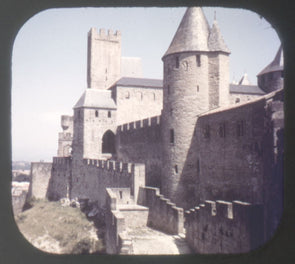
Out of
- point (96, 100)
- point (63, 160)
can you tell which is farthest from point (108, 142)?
point (63, 160)

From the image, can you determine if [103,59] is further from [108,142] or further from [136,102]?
[108,142]

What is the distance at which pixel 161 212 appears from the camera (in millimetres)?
16156

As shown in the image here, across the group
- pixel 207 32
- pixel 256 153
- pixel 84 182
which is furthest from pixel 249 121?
pixel 84 182

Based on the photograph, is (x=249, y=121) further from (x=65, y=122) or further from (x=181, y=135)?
(x=65, y=122)

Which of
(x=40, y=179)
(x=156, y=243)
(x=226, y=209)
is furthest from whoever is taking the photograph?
(x=40, y=179)

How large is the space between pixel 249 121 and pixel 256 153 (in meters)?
1.23

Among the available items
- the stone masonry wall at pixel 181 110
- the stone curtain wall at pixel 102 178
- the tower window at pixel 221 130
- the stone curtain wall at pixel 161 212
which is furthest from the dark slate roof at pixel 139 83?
the tower window at pixel 221 130

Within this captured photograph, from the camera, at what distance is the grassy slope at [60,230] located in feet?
48.6

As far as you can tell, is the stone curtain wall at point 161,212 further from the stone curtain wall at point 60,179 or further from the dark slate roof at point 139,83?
the dark slate roof at point 139,83

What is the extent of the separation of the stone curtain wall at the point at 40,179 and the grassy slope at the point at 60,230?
15.4 feet

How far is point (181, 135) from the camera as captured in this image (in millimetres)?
17375

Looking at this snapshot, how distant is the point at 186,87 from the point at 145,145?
5.82 metres

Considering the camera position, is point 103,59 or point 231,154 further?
point 103,59

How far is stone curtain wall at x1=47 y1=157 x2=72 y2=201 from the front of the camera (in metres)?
28.6
